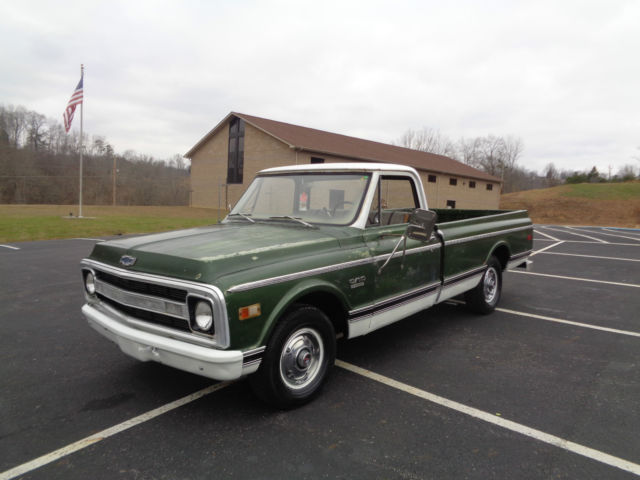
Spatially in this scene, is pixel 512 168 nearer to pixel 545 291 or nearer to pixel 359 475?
pixel 545 291

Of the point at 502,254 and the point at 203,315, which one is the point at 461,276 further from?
the point at 203,315

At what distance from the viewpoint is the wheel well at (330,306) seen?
10.3 feet

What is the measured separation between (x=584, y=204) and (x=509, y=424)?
1997 inches

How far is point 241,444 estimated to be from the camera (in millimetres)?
2604

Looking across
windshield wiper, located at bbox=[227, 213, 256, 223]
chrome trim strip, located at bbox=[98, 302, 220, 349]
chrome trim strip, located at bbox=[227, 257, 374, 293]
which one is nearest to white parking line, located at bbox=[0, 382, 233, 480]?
chrome trim strip, located at bbox=[98, 302, 220, 349]

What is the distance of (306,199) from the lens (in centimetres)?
400

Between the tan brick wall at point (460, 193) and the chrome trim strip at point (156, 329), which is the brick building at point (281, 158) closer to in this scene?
the tan brick wall at point (460, 193)

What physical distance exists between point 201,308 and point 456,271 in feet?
10.7

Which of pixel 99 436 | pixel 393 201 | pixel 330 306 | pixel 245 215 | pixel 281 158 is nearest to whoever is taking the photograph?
pixel 99 436

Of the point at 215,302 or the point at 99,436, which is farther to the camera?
the point at 99,436

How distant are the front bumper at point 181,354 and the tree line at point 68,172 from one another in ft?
141

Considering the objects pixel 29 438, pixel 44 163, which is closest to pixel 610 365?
pixel 29 438

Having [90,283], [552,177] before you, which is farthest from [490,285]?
[552,177]

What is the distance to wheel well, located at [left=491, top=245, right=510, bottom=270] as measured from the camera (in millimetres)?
5812
